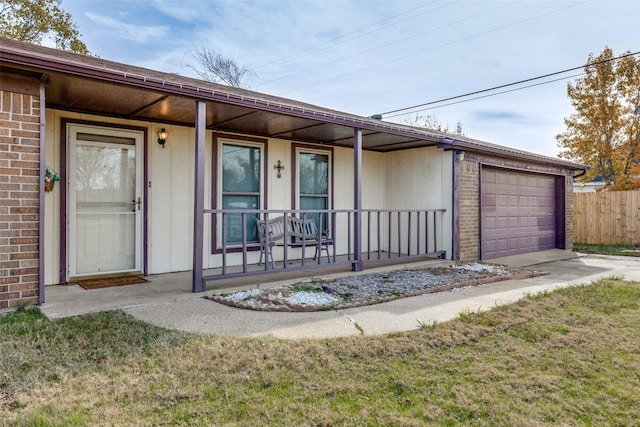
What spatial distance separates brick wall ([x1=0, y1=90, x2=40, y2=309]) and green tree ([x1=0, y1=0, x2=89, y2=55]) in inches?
459

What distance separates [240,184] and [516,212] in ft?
20.1

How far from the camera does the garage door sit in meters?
8.28

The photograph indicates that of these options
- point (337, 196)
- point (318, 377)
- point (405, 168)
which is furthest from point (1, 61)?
point (405, 168)

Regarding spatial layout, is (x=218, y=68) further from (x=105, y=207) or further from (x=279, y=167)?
(x=105, y=207)

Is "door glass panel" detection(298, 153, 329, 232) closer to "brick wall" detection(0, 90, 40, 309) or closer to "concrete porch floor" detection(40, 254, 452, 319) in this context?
"concrete porch floor" detection(40, 254, 452, 319)

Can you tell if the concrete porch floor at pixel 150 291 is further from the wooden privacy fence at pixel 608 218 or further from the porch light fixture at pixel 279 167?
the wooden privacy fence at pixel 608 218

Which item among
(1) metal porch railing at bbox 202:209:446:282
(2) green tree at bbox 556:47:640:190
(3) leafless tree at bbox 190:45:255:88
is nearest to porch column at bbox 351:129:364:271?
(1) metal porch railing at bbox 202:209:446:282

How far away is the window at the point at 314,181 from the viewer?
766 centimetres

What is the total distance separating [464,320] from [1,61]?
181 inches

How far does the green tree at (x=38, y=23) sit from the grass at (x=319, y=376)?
42.4 feet

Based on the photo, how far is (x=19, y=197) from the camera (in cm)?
377

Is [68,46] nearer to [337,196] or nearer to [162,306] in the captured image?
[337,196]

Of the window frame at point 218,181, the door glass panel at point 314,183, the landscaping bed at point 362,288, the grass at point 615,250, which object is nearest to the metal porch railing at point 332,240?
the window frame at point 218,181

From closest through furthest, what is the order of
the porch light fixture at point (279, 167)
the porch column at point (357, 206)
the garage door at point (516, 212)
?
the porch column at point (357, 206)
the porch light fixture at point (279, 167)
the garage door at point (516, 212)
